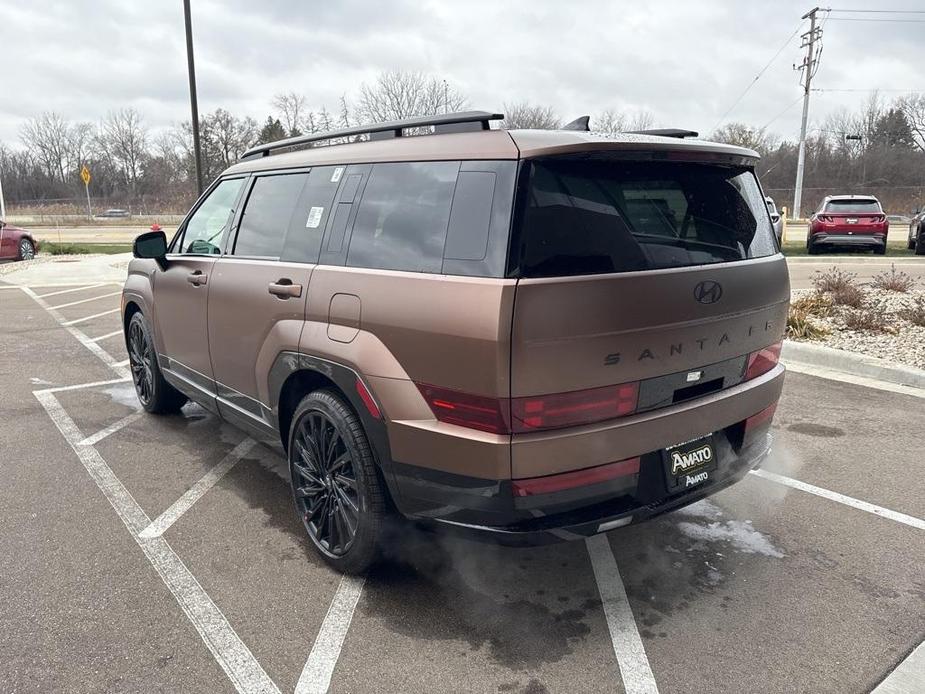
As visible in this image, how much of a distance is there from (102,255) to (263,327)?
64.2 feet

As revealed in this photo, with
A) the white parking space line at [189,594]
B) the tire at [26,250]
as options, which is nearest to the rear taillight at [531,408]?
the white parking space line at [189,594]

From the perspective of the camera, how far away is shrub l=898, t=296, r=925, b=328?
746 centimetres

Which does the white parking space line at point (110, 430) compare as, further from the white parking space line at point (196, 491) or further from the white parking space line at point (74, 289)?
the white parking space line at point (74, 289)

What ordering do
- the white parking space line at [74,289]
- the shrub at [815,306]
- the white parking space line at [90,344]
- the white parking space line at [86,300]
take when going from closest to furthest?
the white parking space line at [90,344]
the shrub at [815,306]
the white parking space line at [86,300]
the white parking space line at [74,289]

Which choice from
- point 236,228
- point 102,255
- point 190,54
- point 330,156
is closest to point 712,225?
point 330,156

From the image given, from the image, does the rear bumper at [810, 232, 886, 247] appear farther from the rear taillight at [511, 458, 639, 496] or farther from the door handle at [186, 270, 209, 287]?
the rear taillight at [511, 458, 639, 496]

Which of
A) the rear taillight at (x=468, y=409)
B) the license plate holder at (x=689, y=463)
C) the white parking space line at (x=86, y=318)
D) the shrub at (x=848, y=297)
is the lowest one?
the white parking space line at (x=86, y=318)

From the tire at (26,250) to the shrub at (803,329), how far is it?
803 inches

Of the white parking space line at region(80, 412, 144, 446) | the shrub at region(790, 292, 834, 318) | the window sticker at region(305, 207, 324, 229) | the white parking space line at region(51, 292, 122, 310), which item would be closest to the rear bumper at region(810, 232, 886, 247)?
the shrub at region(790, 292, 834, 318)

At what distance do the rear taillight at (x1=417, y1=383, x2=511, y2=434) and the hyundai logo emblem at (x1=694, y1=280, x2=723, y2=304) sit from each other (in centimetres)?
94

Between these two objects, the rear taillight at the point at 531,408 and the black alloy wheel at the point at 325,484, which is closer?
the rear taillight at the point at 531,408

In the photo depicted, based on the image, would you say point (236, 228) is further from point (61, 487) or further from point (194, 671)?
point (194, 671)

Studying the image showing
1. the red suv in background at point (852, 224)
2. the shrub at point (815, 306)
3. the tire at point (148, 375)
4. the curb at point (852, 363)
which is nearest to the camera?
the tire at point (148, 375)

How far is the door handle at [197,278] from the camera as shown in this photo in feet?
13.6
